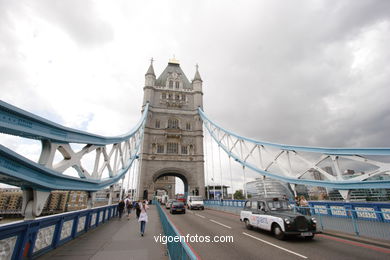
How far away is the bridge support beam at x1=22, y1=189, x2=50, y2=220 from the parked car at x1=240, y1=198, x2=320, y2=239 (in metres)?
8.54

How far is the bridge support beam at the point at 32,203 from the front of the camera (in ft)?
16.7

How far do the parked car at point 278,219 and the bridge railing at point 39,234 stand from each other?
8.26 metres

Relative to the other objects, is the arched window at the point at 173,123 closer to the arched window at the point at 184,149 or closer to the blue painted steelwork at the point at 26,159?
the arched window at the point at 184,149

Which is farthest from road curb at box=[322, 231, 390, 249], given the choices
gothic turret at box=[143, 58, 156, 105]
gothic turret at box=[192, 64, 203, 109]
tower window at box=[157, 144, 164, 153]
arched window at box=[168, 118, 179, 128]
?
gothic turret at box=[143, 58, 156, 105]

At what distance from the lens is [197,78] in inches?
1731

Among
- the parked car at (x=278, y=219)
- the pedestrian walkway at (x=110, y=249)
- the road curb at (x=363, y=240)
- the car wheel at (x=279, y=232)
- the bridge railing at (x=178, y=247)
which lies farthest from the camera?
the car wheel at (x=279, y=232)

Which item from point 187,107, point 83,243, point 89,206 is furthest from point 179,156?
point 83,243

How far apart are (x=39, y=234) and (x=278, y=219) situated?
8386 millimetres

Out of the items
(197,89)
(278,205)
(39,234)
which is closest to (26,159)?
(39,234)

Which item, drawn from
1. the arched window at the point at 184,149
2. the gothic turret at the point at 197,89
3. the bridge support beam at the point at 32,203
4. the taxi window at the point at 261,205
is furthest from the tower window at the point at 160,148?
the bridge support beam at the point at 32,203

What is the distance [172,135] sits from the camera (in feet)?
120

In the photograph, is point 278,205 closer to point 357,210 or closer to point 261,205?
point 261,205

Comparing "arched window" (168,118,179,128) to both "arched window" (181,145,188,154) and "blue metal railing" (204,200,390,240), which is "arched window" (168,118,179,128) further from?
"blue metal railing" (204,200,390,240)

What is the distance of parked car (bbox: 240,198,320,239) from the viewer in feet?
22.5
